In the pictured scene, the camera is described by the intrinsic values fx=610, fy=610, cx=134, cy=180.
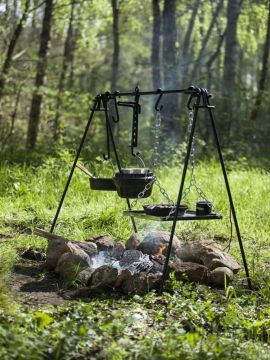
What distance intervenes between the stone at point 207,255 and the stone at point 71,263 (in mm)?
1005

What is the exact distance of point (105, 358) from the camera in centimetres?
335

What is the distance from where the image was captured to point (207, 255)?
5531 mm

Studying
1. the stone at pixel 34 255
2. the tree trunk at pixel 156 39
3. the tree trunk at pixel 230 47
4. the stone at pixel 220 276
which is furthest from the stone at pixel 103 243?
the tree trunk at pixel 230 47

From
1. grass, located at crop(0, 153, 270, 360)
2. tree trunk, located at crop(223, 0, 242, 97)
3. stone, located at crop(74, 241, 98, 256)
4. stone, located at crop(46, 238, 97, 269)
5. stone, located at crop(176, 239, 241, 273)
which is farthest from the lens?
tree trunk, located at crop(223, 0, 242, 97)

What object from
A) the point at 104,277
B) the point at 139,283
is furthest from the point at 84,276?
the point at 139,283

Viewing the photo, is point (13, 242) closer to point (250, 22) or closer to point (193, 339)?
point (193, 339)

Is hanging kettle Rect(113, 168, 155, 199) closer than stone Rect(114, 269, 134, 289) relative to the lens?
No

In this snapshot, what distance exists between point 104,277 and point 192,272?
2.49 ft

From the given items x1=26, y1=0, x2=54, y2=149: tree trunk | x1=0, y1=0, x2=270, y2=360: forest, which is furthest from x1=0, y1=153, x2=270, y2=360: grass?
x1=26, y1=0, x2=54, y2=149: tree trunk

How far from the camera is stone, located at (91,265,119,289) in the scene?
4832 millimetres

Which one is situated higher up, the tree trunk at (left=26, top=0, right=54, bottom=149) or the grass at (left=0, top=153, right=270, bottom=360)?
the tree trunk at (left=26, top=0, right=54, bottom=149)

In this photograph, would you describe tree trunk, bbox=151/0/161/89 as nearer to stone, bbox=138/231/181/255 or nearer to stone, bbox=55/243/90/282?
stone, bbox=138/231/181/255

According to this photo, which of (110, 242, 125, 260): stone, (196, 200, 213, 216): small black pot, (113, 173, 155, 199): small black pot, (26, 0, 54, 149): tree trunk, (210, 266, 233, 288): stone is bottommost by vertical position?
(210, 266, 233, 288): stone

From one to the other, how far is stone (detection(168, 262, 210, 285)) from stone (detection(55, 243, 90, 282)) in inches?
28.9
